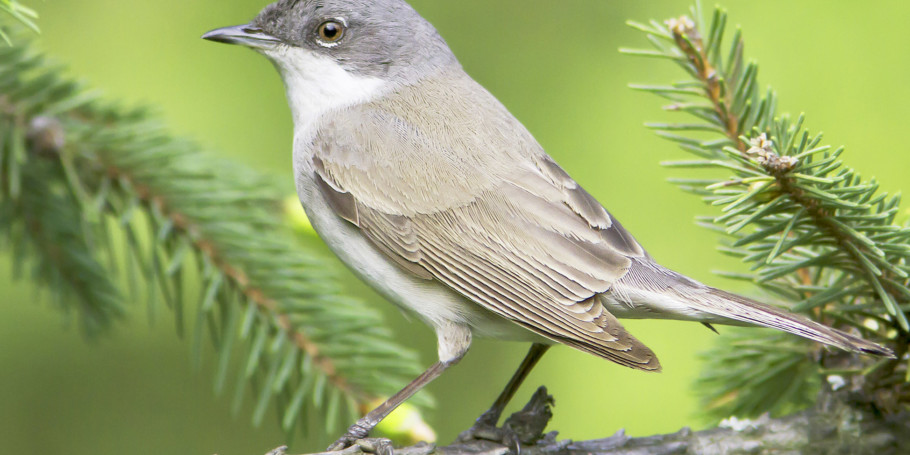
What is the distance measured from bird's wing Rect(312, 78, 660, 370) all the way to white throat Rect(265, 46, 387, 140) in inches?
9.2

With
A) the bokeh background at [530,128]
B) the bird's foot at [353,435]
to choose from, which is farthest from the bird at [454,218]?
the bokeh background at [530,128]

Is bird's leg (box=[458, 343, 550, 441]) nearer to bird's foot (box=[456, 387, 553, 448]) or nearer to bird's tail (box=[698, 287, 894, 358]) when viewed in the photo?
bird's foot (box=[456, 387, 553, 448])

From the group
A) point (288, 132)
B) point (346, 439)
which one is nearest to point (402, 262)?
point (346, 439)

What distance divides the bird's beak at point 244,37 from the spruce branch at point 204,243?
0.44 m

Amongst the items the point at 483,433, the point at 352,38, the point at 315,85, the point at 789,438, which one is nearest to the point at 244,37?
the point at 315,85

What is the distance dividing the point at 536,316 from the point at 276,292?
87cm

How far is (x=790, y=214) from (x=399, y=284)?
4.12 ft

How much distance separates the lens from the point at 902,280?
2.29 metres

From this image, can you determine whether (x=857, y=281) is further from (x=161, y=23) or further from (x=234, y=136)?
(x=161, y=23)

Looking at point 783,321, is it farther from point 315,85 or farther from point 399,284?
point 315,85

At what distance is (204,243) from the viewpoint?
2.85 meters

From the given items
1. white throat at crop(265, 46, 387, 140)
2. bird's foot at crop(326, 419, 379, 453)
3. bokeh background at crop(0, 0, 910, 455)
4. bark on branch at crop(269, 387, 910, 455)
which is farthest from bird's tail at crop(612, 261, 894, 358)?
white throat at crop(265, 46, 387, 140)

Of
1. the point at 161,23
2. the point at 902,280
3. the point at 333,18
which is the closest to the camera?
the point at 902,280

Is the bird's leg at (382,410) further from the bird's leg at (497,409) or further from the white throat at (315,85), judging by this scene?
the white throat at (315,85)
